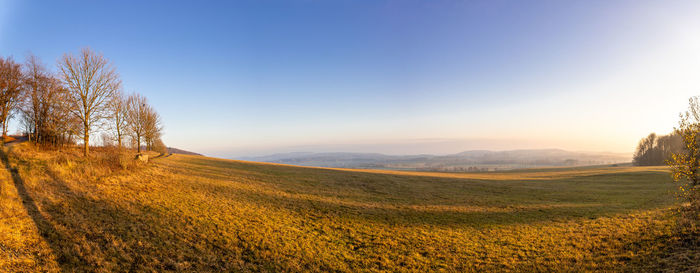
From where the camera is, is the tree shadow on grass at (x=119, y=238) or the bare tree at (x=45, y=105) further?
the bare tree at (x=45, y=105)

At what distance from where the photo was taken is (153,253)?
7520 millimetres

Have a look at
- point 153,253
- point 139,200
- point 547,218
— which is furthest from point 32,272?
point 547,218

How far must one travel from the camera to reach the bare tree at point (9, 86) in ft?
91.4

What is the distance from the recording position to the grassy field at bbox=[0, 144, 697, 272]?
7500 millimetres

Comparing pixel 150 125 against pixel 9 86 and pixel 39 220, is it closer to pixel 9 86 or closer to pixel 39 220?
pixel 9 86

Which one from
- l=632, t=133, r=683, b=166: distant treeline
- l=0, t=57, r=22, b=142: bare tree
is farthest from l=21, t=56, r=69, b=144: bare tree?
l=632, t=133, r=683, b=166: distant treeline

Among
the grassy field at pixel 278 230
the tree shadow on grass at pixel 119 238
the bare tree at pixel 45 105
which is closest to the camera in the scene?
the tree shadow on grass at pixel 119 238

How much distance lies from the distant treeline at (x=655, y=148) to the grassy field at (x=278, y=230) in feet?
285

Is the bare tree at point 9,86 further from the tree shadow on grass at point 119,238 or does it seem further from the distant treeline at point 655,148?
the distant treeline at point 655,148

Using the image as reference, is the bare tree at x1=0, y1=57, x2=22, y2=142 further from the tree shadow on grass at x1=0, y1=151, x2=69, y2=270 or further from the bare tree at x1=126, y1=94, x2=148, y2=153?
the tree shadow on grass at x1=0, y1=151, x2=69, y2=270

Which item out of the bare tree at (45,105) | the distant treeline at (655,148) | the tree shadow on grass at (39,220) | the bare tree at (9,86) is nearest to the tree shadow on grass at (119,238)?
the tree shadow on grass at (39,220)

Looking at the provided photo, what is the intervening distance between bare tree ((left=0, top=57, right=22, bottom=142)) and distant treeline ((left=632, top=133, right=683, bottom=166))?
13825 centimetres

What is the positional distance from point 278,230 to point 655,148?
117 meters

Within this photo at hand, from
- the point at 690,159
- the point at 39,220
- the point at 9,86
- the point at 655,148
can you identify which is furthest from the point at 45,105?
the point at 655,148
